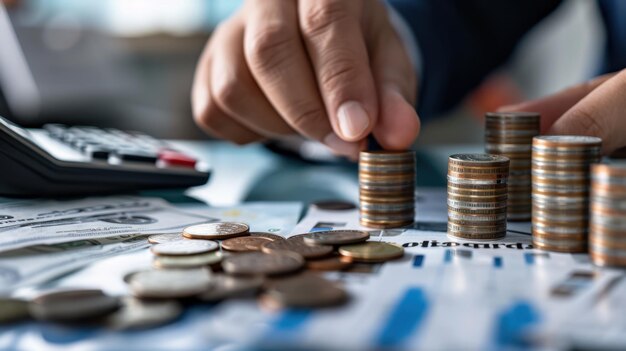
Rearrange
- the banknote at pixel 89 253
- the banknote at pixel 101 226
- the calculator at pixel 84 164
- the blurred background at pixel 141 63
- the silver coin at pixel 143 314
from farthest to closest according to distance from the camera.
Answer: the blurred background at pixel 141 63 < the calculator at pixel 84 164 < the banknote at pixel 101 226 < the banknote at pixel 89 253 < the silver coin at pixel 143 314

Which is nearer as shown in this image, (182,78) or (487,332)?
(487,332)

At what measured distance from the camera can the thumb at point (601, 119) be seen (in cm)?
72

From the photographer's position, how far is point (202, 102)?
111 cm

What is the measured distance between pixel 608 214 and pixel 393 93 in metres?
0.40

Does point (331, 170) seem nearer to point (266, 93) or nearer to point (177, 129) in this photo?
point (266, 93)

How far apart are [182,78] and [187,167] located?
3312mm

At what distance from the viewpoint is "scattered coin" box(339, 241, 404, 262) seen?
588 mm

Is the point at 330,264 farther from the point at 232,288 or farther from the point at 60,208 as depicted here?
the point at 60,208

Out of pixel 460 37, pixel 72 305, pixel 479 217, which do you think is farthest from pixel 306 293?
pixel 460 37

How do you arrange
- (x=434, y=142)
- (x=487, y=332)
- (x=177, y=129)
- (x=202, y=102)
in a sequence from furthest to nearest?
(x=177, y=129) → (x=434, y=142) → (x=202, y=102) → (x=487, y=332)

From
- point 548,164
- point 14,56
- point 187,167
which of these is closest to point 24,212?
point 187,167

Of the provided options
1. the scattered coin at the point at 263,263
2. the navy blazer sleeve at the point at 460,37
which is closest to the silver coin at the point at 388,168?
the scattered coin at the point at 263,263

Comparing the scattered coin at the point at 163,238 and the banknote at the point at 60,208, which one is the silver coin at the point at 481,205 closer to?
the scattered coin at the point at 163,238

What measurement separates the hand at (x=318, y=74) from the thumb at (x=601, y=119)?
0.18m
